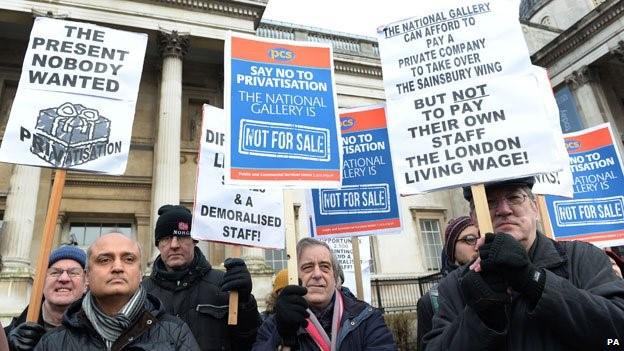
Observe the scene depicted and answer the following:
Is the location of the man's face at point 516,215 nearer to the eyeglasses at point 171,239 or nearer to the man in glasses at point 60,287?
the eyeglasses at point 171,239

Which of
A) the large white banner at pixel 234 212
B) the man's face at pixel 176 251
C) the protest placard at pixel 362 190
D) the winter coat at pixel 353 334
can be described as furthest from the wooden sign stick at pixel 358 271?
the man's face at pixel 176 251

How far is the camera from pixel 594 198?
7.15 metres

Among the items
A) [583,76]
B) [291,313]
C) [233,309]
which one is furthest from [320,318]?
[583,76]

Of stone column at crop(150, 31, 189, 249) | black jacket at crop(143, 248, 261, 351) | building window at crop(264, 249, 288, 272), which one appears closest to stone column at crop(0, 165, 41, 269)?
stone column at crop(150, 31, 189, 249)

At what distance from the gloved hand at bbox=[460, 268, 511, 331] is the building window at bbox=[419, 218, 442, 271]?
17290mm

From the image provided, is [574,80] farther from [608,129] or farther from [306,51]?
[306,51]

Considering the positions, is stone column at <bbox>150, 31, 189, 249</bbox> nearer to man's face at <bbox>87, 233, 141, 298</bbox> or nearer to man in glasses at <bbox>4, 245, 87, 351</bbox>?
man in glasses at <bbox>4, 245, 87, 351</bbox>

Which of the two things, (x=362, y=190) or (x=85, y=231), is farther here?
(x=85, y=231)

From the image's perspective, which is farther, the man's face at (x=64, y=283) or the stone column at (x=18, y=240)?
the stone column at (x=18, y=240)

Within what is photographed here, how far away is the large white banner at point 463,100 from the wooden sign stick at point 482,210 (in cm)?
27

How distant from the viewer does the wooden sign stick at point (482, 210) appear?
2.17 metres

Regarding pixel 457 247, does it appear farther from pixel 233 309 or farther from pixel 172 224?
pixel 172 224

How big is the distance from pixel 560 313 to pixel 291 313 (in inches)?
52.8

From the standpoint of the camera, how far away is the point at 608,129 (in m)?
7.23
